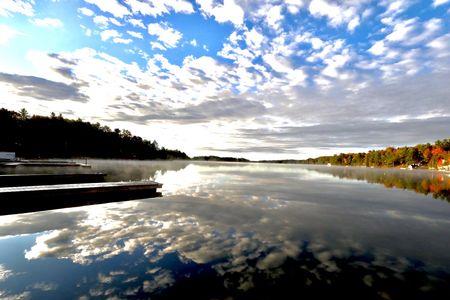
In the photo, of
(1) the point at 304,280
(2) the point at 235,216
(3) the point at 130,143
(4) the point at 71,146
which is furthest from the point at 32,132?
(1) the point at 304,280

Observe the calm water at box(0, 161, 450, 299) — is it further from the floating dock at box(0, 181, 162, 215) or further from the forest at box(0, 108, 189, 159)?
the forest at box(0, 108, 189, 159)

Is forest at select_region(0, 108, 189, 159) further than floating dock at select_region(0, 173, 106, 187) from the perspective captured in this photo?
Yes

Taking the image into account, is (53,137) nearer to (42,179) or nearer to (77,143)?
(77,143)

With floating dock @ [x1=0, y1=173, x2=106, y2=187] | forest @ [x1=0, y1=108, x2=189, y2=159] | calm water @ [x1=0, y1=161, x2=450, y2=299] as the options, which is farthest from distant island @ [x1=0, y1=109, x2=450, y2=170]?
calm water @ [x1=0, y1=161, x2=450, y2=299]

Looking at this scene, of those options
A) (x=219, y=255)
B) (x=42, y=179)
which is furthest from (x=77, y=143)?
(x=219, y=255)

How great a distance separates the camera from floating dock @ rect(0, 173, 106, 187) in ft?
81.3

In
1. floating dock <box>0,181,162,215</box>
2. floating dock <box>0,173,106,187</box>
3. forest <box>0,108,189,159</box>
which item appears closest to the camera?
floating dock <box>0,181,162,215</box>

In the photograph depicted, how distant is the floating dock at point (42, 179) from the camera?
24.8 meters

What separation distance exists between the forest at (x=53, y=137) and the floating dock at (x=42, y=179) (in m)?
86.5

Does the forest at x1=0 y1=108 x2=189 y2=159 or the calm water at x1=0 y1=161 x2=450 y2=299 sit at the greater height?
the forest at x1=0 y1=108 x2=189 y2=159

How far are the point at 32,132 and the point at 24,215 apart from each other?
12029 centimetres

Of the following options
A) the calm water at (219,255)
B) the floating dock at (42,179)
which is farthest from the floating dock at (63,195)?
the floating dock at (42,179)

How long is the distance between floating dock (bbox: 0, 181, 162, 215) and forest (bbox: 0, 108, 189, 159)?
99251mm

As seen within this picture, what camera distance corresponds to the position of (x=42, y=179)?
1073 inches
